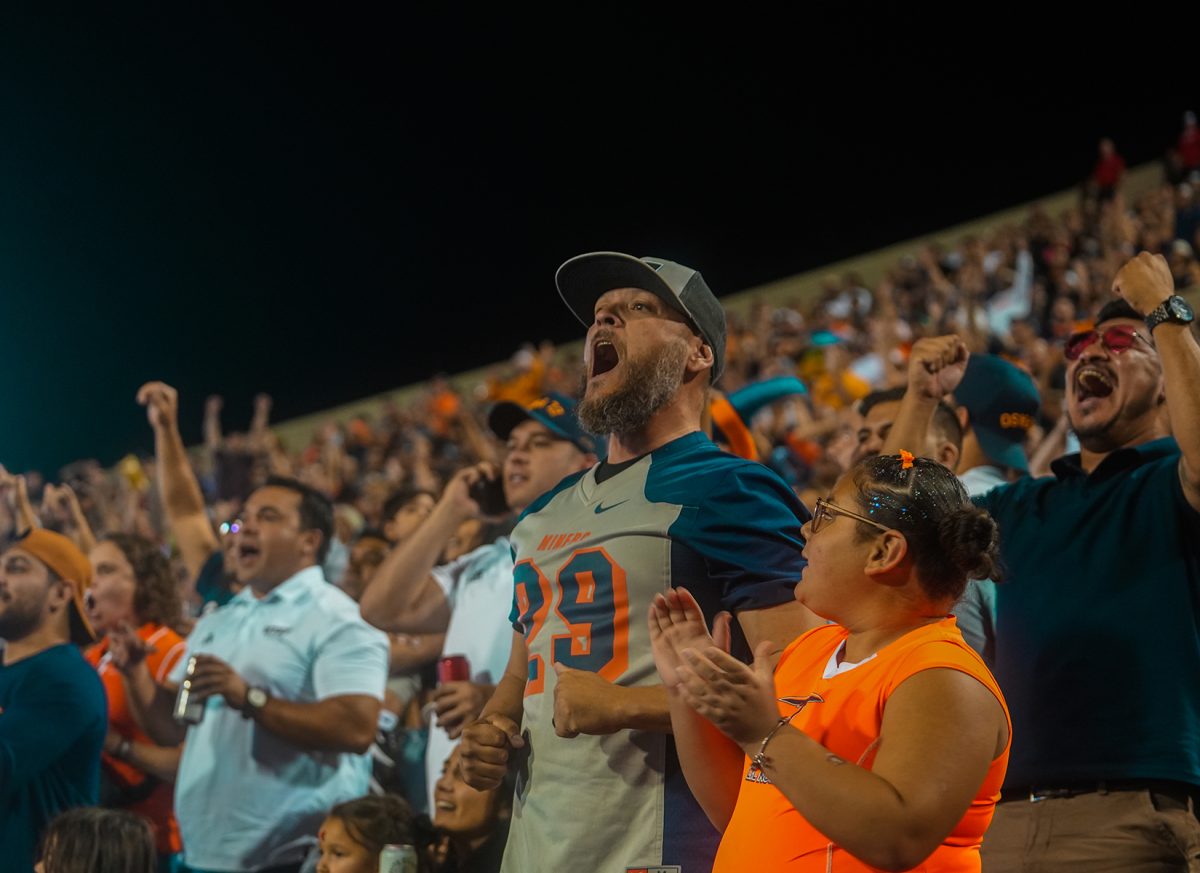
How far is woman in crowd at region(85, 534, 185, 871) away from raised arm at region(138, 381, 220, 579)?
28cm

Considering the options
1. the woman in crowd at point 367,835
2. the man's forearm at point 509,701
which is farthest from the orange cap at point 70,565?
the man's forearm at point 509,701

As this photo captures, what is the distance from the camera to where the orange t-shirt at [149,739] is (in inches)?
191

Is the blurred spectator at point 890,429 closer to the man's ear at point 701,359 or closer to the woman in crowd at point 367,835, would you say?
the man's ear at point 701,359

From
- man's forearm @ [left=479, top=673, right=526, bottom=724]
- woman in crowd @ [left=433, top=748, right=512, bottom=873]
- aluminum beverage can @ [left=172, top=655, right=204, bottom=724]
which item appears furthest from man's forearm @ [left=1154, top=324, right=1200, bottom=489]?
aluminum beverage can @ [left=172, top=655, right=204, bottom=724]

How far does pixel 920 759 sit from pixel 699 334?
1252mm

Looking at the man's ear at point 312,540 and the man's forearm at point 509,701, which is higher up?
the man's forearm at point 509,701

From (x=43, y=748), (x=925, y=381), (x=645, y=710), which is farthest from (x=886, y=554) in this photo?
(x=43, y=748)

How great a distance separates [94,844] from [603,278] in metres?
2.16

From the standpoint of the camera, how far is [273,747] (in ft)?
14.2

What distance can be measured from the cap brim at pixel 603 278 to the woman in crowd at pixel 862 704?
745mm

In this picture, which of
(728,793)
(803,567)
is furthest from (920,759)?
(803,567)

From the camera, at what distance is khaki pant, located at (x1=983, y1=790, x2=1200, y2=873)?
8.71 ft

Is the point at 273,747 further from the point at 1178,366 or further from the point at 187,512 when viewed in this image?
the point at 1178,366

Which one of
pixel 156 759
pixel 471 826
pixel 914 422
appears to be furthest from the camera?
pixel 156 759
